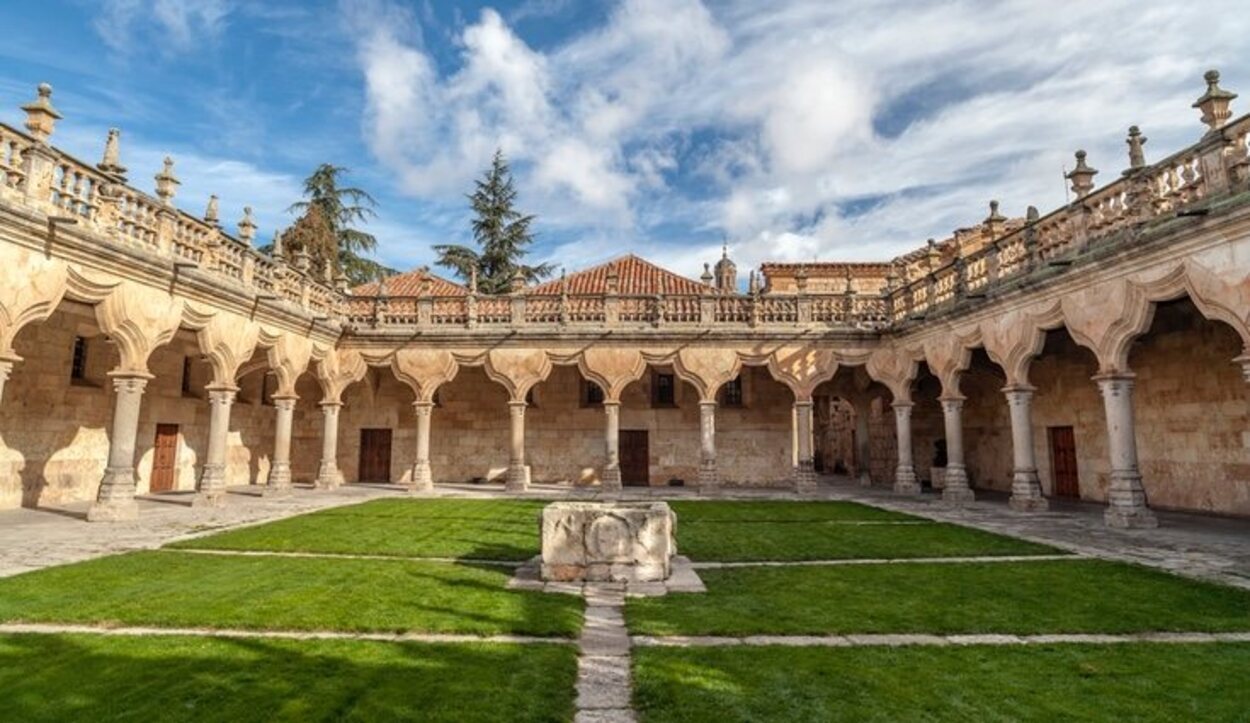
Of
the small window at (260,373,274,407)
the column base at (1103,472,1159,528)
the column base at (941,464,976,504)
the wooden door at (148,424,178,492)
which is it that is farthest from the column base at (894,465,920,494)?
the wooden door at (148,424,178,492)

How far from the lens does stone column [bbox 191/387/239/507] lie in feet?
46.8

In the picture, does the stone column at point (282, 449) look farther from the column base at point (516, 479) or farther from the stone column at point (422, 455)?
the column base at point (516, 479)

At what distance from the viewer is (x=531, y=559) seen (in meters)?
8.41

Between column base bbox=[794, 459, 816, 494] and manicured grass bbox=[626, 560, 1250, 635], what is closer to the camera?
manicured grass bbox=[626, 560, 1250, 635]

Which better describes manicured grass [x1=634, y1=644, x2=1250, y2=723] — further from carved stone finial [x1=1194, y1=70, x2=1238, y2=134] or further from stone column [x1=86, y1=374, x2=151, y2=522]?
stone column [x1=86, y1=374, x2=151, y2=522]

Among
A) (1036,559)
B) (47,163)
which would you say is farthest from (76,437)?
(1036,559)

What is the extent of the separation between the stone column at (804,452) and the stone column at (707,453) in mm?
2357

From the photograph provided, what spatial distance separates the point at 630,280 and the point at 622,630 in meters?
21.2

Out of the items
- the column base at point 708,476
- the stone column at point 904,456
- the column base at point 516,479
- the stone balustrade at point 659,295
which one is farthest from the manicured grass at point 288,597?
the stone column at point 904,456

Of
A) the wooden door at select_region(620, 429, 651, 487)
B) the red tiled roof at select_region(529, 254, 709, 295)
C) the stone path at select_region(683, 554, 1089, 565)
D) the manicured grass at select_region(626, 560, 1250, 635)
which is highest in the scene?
the red tiled roof at select_region(529, 254, 709, 295)

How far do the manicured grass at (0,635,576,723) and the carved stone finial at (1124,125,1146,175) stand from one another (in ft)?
39.3

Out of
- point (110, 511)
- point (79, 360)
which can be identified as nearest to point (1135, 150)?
point (110, 511)

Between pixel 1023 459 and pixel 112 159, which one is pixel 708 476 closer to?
pixel 1023 459

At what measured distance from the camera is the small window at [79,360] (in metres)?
15.0
